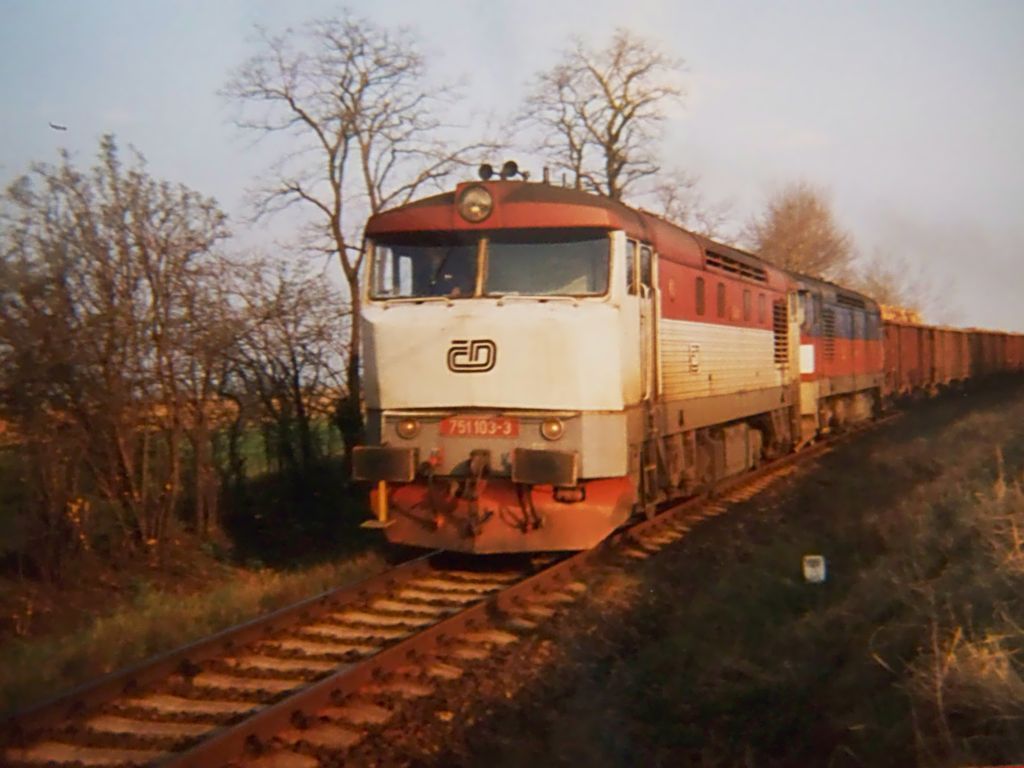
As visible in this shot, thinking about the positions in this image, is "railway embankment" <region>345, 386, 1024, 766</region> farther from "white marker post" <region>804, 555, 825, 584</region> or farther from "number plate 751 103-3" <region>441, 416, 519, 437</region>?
"number plate 751 103-3" <region>441, 416, 519, 437</region>

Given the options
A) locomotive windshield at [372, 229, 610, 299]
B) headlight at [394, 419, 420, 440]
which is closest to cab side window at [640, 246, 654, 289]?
locomotive windshield at [372, 229, 610, 299]

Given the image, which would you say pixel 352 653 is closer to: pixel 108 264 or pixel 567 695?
pixel 567 695

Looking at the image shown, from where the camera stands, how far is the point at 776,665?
6621 millimetres

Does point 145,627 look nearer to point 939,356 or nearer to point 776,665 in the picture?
point 776,665

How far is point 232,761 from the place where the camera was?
17.4 feet

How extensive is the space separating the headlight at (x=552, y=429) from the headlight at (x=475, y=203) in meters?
2.06

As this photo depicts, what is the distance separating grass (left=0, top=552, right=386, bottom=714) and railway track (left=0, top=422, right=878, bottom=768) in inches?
29.9

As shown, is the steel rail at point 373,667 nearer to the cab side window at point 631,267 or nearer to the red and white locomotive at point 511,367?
the red and white locomotive at point 511,367

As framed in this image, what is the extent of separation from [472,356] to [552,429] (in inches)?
39.0

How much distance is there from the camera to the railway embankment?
5148 millimetres

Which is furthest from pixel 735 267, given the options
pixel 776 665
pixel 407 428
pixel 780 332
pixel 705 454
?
pixel 776 665

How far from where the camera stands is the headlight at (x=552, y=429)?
29.7 ft

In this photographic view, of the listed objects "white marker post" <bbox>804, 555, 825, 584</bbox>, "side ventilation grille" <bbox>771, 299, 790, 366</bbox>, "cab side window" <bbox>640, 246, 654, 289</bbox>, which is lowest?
"white marker post" <bbox>804, 555, 825, 584</bbox>

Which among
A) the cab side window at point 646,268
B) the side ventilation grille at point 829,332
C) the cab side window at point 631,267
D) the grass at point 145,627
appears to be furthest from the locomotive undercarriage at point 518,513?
the side ventilation grille at point 829,332
